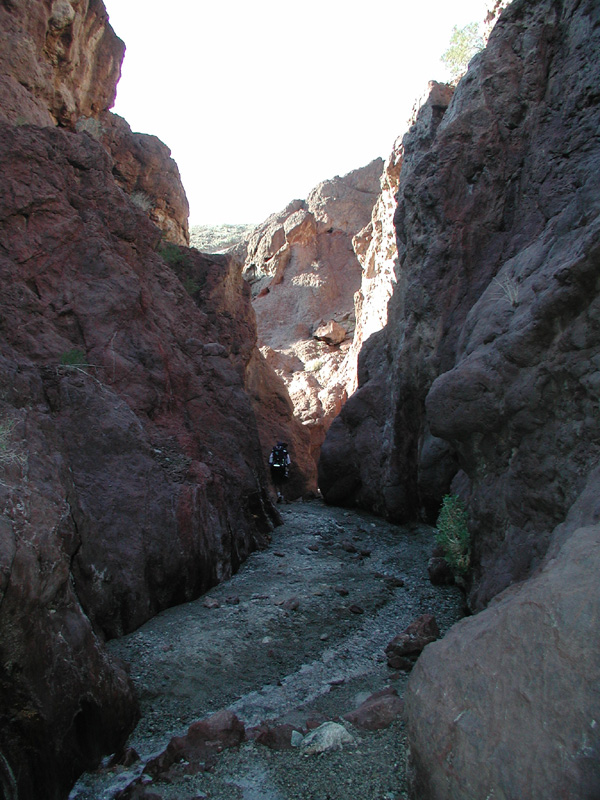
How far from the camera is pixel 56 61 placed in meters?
11.8

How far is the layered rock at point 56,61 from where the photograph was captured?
31.4ft

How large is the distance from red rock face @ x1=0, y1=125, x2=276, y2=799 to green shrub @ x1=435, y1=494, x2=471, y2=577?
119 inches

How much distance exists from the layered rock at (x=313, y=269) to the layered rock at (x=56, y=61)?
14.7 meters

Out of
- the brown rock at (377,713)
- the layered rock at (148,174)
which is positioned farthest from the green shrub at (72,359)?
the layered rock at (148,174)

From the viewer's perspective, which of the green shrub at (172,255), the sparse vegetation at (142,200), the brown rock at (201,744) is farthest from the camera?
the sparse vegetation at (142,200)

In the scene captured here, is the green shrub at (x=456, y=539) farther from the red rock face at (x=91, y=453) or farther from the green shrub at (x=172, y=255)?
the green shrub at (x=172, y=255)

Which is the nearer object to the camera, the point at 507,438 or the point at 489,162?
the point at 507,438

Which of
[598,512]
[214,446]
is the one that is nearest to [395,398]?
[214,446]

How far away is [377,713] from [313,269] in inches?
1065

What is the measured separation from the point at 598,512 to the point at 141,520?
4.70 m

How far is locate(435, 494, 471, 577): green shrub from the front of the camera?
6297mm

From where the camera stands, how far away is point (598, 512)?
3.31m

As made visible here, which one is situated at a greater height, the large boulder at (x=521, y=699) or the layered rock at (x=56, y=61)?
the layered rock at (x=56, y=61)

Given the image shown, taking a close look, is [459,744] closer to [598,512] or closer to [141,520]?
[598,512]
